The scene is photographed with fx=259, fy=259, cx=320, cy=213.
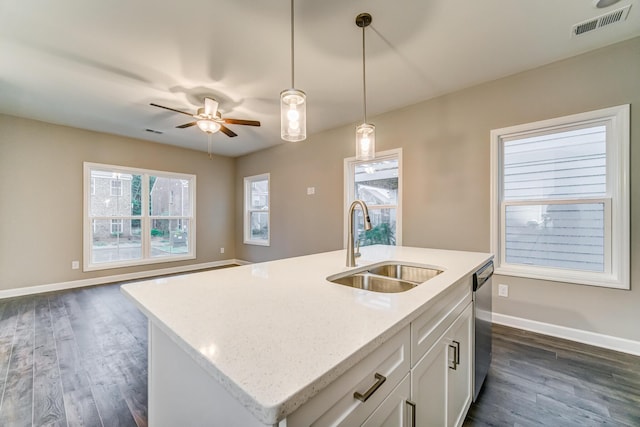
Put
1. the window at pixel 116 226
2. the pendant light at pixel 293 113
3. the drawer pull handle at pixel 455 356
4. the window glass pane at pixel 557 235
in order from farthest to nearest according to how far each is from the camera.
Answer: the window at pixel 116 226
the window glass pane at pixel 557 235
the pendant light at pixel 293 113
the drawer pull handle at pixel 455 356

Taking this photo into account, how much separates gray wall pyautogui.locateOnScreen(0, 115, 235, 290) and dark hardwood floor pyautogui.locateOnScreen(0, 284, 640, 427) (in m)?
1.38

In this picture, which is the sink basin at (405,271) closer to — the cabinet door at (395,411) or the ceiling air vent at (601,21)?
the cabinet door at (395,411)

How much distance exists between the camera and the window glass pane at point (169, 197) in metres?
5.07

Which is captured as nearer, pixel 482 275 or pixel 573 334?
pixel 482 275

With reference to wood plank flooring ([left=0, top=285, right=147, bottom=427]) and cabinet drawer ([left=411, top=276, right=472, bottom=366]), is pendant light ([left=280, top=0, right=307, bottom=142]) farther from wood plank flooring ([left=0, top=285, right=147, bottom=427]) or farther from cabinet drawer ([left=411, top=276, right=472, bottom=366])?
wood plank flooring ([left=0, top=285, right=147, bottom=427])

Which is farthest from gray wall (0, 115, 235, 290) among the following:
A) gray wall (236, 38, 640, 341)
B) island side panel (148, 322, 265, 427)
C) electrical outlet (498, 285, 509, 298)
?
electrical outlet (498, 285, 509, 298)

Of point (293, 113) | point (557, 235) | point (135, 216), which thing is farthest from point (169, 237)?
point (557, 235)

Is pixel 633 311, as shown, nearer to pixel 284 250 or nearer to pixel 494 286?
pixel 494 286

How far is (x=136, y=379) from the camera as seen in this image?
6.19 ft

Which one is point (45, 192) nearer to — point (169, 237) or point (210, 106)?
point (169, 237)

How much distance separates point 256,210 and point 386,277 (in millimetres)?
4744

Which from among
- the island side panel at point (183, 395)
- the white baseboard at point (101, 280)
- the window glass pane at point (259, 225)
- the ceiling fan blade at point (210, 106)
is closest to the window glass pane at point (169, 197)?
the white baseboard at point (101, 280)

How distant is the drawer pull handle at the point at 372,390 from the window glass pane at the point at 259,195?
5.13m

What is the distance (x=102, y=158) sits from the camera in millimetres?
4457
